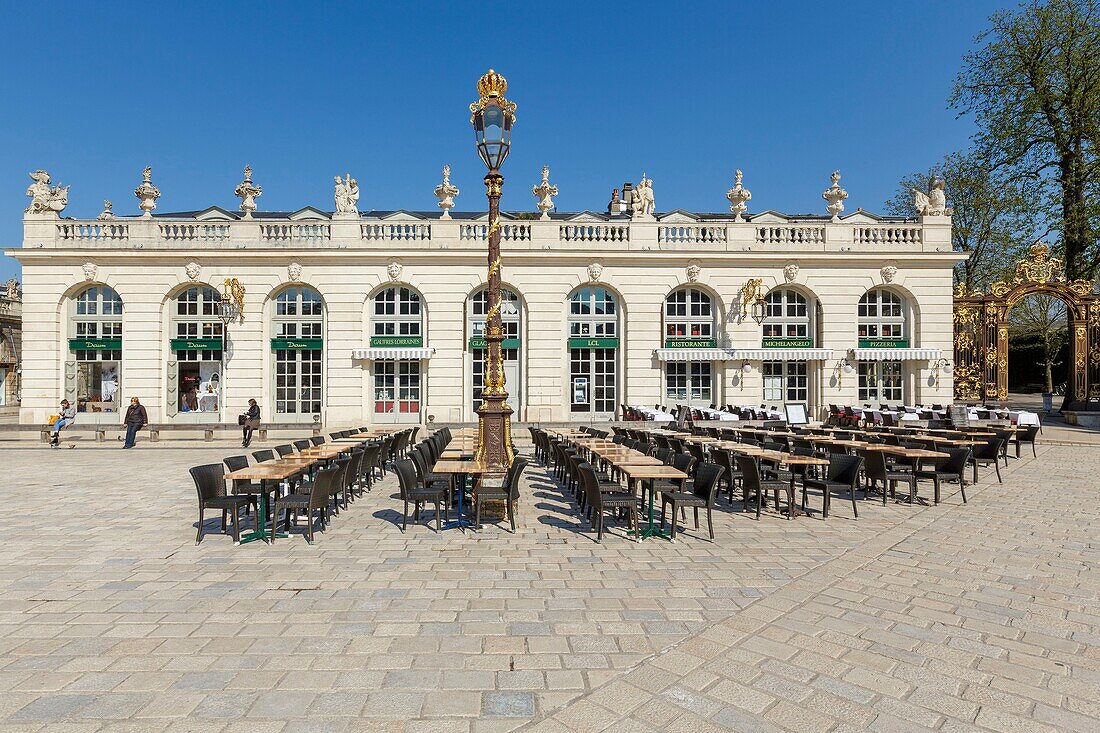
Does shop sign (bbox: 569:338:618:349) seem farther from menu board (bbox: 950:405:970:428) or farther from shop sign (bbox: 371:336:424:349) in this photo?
menu board (bbox: 950:405:970:428)

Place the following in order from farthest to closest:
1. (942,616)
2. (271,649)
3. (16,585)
Result: 1. (16,585)
2. (942,616)
3. (271,649)

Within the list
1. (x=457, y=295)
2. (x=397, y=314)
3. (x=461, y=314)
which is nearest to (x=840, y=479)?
(x=461, y=314)

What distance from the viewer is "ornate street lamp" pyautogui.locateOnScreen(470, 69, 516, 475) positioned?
8516 millimetres

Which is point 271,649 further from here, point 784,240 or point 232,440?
point 784,240

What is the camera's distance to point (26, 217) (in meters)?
23.5

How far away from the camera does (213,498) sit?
7367 millimetres

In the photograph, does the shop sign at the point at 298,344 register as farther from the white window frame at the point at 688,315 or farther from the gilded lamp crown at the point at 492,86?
the gilded lamp crown at the point at 492,86

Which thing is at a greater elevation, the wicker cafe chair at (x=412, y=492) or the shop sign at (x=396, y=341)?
the shop sign at (x=396, y=341)

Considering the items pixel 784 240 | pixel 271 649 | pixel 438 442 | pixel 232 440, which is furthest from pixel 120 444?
pixel 784 240

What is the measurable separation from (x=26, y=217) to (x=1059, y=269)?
40.7 metres

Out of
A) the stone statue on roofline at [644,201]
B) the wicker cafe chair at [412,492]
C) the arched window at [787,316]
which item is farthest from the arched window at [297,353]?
the arched window at [787,316]

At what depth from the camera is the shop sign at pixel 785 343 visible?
24.7 meters

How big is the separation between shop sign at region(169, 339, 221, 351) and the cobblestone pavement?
18.2m

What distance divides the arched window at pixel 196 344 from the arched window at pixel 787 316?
22.9 metres
